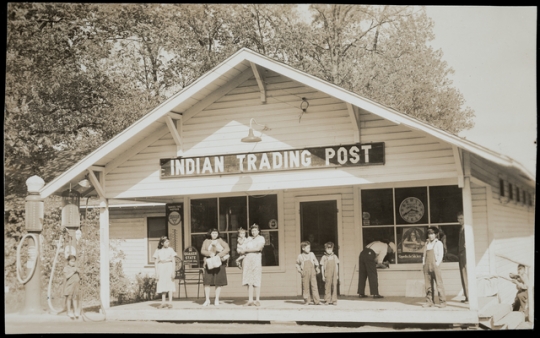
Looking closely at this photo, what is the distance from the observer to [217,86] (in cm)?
1295

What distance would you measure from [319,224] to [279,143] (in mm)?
2510

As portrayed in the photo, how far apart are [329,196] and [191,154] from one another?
3.17 metres

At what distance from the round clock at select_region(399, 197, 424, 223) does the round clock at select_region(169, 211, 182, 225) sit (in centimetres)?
511

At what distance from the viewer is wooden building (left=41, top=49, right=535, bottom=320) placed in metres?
11.7

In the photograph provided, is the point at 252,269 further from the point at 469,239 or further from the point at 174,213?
the point at 469,239

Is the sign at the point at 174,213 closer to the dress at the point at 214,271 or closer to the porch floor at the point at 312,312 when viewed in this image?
the porch floor at the point at 312,312

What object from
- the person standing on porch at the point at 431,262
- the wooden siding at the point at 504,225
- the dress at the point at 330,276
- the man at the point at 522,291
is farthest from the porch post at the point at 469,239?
the dress at the point at 330,276

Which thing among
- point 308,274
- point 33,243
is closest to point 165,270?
point 33,243

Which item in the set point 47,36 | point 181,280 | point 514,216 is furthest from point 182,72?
point 514,216

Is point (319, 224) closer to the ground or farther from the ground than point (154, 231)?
farther from the ground

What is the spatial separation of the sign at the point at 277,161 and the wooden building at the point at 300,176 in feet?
0.06

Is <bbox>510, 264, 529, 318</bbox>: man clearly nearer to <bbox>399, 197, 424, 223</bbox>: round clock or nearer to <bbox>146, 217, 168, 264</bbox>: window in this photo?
<bbox>399, 197, 424, 223</bbox>: round clock

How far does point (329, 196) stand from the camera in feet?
46.2

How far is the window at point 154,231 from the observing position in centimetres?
1756
